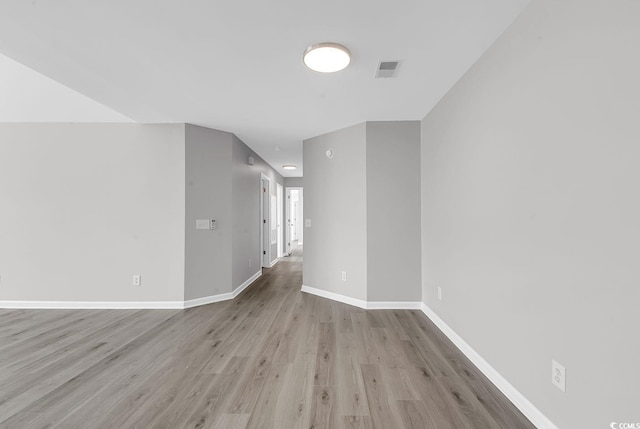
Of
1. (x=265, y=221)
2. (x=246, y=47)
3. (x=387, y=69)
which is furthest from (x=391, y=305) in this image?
(x=265, y=221)

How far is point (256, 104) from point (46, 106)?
2646 mm

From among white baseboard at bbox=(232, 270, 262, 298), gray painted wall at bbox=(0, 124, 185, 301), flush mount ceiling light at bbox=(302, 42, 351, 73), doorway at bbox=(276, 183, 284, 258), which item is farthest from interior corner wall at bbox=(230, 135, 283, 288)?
flush mount ceiling light at bbox=(302, 42, 351, 73)

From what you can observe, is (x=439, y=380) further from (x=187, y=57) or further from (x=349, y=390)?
(x=187, y=57)

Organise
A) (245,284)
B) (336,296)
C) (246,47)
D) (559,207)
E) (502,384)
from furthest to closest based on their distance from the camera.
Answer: (245,284) → (336,296) → (246,47) → (502,384) → (559,207)

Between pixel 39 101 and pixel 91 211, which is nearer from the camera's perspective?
pixel 39 101

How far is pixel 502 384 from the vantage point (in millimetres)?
1791

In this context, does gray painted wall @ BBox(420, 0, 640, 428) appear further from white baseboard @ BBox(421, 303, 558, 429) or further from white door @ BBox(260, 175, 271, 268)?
white door @ BBox(260, 175, 271, 268)

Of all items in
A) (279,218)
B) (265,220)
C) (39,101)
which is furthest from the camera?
Answer: (279,218)

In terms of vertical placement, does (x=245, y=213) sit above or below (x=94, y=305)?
above

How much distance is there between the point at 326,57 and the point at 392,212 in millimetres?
2121

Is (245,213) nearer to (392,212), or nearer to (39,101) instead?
(392,212)

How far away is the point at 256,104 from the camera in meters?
2.97

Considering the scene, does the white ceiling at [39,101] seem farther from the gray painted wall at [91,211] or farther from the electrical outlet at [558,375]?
the electrical outlet at [558,375]

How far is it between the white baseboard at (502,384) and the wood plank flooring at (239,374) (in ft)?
0.18
